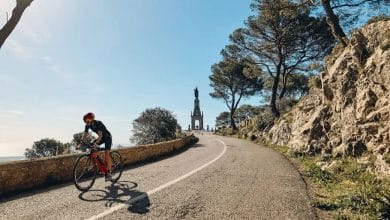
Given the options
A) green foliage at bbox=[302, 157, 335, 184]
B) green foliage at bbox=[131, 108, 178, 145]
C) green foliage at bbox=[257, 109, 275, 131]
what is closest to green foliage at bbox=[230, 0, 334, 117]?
green foliage at bbox=[257, 109, 275, 131]

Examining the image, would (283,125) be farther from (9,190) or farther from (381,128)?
(9,190)

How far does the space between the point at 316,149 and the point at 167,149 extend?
820 centimetres

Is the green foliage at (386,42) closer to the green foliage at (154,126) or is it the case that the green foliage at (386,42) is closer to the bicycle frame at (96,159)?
the bicycle frame at (96,159)

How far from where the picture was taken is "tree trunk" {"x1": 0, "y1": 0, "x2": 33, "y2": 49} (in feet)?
35.6

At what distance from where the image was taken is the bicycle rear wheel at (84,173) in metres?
8.38

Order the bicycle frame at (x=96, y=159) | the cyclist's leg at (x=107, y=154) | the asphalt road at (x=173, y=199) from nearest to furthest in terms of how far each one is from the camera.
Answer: the asphalt road at (x=173, y=199)
the bicycle frame at (x=96, y=159)
the cyclist's leg at (x=107, y=154)

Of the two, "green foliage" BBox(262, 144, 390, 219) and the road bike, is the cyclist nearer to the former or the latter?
the road bike

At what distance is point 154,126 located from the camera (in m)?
34.8

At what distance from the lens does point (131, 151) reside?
14859mm

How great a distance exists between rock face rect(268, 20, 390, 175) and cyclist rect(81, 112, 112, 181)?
732cm

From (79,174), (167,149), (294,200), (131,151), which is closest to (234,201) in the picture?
(294,200)

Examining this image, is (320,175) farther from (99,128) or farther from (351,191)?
(99,128)

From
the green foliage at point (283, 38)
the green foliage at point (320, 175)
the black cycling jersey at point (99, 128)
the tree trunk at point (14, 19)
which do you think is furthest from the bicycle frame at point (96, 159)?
the green foliage at point (283, 38)

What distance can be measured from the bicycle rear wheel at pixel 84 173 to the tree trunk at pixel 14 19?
483 centimetres
